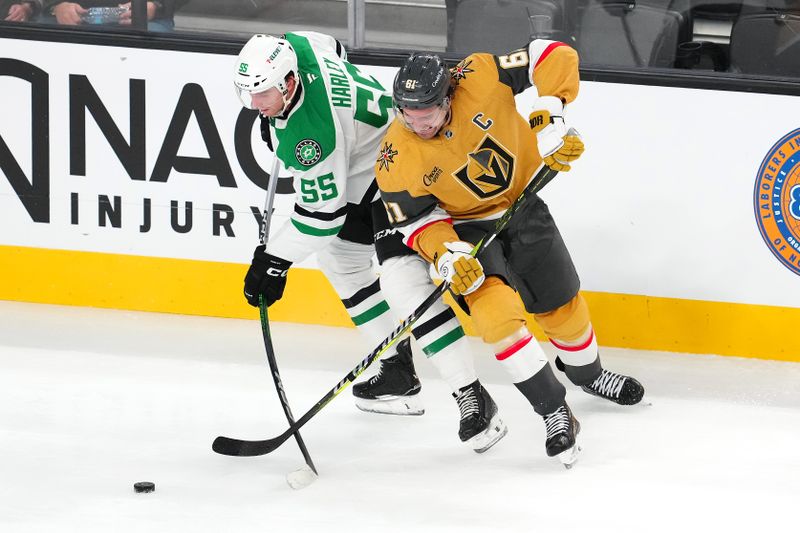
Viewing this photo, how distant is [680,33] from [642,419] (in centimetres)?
135

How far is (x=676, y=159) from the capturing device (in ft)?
13.0

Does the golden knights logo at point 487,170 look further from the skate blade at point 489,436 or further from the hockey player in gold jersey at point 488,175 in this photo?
the skate blade at point 489,436

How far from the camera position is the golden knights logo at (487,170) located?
314 centimetres

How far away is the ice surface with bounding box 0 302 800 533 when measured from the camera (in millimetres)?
2947

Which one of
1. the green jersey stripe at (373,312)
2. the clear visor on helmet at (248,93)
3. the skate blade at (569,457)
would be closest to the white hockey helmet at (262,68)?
the clear visor on helmet at (248,93)

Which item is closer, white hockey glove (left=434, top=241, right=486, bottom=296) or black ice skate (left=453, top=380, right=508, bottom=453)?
white hockey glove (left=434, top=241, right=486, bottom=296)

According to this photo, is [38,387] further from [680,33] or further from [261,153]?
[680,33]

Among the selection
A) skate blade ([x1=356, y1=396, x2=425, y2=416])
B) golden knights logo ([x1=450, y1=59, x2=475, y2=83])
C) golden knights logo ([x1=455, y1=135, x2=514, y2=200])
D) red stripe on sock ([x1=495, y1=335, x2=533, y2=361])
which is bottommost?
skate blade ([x1=356, y1=396, x2=425, y2=416])

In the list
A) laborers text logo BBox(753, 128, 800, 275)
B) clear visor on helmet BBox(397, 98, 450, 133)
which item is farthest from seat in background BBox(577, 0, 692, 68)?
clear visor on helmet BBox(397, 98, 450, 133)

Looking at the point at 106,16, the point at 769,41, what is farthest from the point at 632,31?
the point at 106,16

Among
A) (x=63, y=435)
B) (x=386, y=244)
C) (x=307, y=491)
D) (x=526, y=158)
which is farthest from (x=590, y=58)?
(x=63, y=435)

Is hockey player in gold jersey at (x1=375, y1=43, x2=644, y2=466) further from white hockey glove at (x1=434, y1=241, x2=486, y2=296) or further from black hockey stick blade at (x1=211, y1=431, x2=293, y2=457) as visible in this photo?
black hockey stick blade at (x1=211, y1=431, x2=293, y2=457)

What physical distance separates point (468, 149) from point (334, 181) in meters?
0.40

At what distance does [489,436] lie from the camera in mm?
3273
